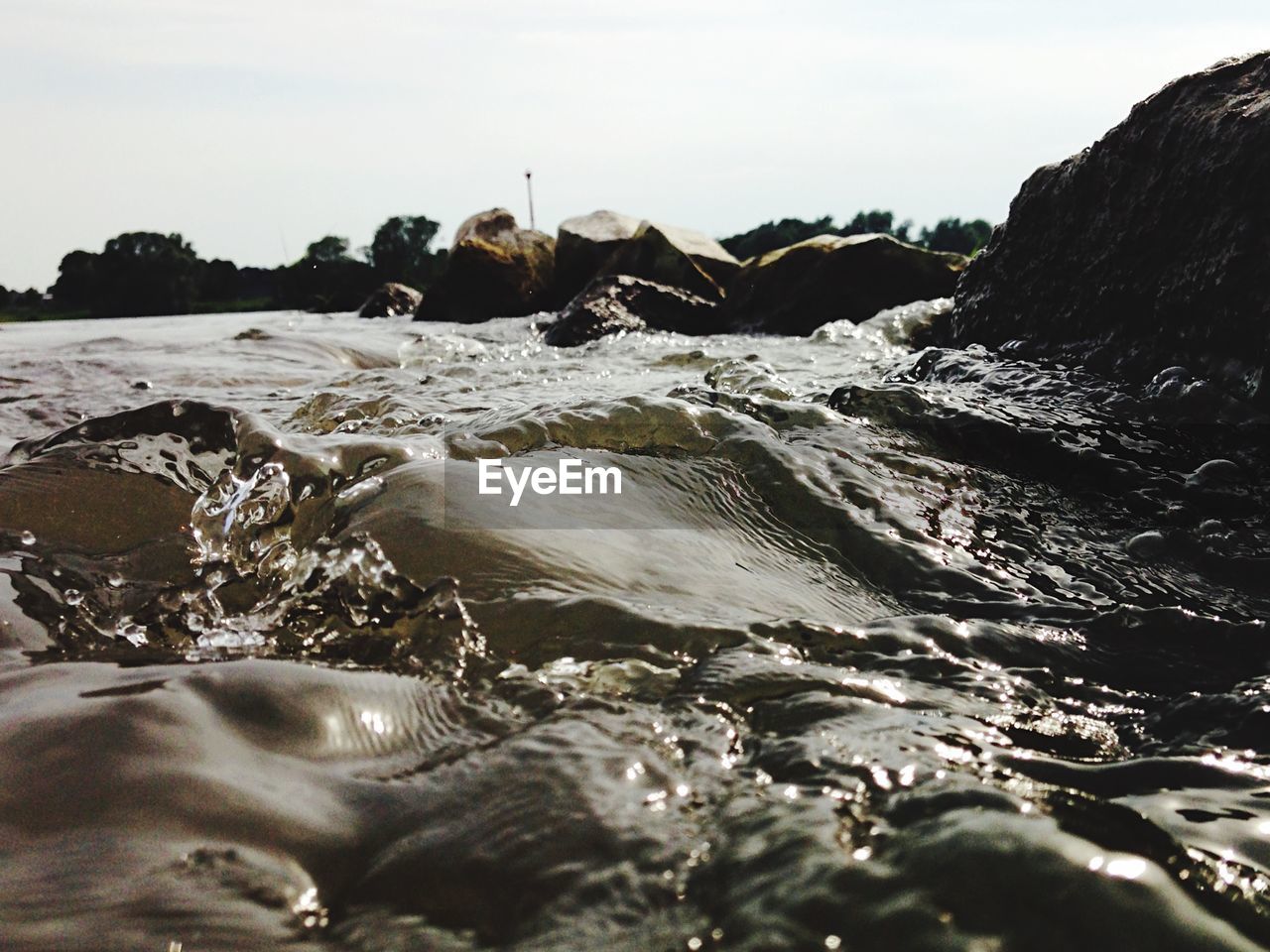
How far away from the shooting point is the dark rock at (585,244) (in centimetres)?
1479

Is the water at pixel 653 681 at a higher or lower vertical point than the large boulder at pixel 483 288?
lower

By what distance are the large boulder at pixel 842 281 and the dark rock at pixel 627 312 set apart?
2.17 ft

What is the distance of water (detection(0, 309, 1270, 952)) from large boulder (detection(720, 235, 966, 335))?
659 cm

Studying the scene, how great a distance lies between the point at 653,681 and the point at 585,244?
1400 cm

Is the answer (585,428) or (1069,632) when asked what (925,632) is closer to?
(1069,632)

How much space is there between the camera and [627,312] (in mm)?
10391

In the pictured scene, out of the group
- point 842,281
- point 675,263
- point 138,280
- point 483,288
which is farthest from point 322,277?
point 842,281

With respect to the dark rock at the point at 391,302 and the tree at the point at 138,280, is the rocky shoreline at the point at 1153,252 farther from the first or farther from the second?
the tree at the point at 138,280

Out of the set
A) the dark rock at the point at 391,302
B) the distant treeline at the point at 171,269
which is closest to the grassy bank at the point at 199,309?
the distant treeline at the point at 171,269

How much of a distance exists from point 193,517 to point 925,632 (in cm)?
214

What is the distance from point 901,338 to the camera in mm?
7758

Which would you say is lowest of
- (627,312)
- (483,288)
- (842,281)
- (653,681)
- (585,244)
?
(653,681)

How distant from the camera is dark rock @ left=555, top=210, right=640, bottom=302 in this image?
1479 cm

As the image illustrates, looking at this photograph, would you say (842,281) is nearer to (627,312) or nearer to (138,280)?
(627,312)
